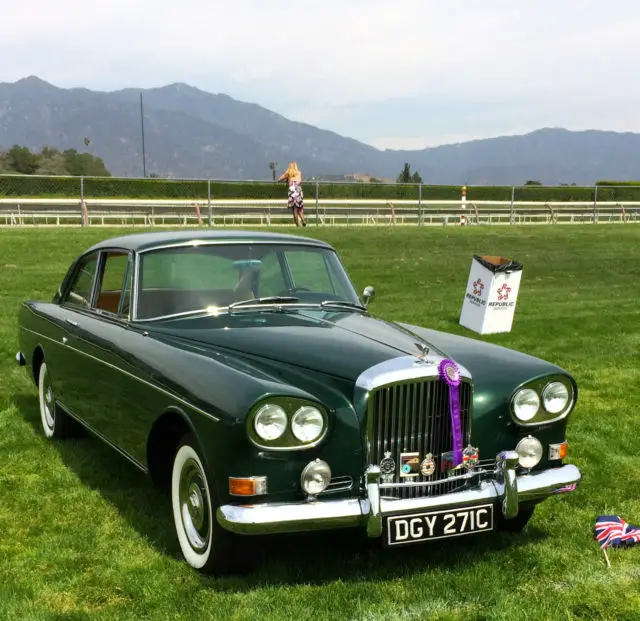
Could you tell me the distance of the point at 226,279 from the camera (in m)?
4.88

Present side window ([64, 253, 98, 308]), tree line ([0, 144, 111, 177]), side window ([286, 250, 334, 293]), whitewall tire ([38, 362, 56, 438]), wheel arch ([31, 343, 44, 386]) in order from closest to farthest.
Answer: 1. side window ([286, 250, 334, 293])
2. side window ([64, 253, 98, 308])
3. whitewall tire ([38, 362, 56, 438])
4. wheel arch ([31, 343, 44, 386])
5. tree line ([0, 144, 111, 177])

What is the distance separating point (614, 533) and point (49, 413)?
14.1ft

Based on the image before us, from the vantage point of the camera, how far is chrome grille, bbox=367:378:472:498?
138 inches

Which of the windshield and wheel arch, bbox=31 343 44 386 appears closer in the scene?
the windshield

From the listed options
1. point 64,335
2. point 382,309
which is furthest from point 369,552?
point 382,309

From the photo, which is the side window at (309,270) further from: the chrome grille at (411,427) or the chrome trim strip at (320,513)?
the chrome trim strip at (320,513)

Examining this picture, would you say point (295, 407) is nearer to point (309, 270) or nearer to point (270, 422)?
Result: point (270, 422)

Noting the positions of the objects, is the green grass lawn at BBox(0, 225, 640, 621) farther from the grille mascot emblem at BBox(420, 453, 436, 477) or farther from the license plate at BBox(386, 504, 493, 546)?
the grille mascot emblem at BBox(420, 453, 436, 477)

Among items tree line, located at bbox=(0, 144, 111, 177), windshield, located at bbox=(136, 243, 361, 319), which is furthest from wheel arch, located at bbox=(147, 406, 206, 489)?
tree line, located at bbox=(0, 144, 111, 177)

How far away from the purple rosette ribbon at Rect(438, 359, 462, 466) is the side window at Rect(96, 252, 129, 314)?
2.32 m

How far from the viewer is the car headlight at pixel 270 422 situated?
3.32 m

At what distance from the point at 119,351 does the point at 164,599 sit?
1.60m

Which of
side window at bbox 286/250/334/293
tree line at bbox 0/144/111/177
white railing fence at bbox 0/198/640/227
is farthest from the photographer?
tree line at bbox 0/144/111/177

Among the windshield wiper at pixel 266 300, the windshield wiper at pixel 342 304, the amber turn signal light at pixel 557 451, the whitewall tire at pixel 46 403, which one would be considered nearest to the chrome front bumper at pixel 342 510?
the amber turn signal light at pixel 557 451
